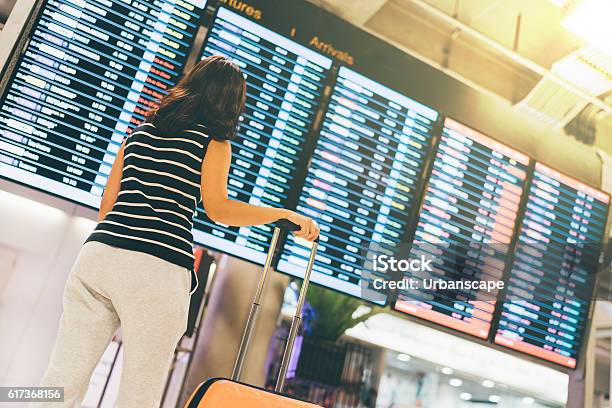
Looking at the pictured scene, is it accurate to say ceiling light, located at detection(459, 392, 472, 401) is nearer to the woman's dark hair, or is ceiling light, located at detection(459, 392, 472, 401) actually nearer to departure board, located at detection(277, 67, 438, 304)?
departure board, located at detection(277, 67, 438, 304)

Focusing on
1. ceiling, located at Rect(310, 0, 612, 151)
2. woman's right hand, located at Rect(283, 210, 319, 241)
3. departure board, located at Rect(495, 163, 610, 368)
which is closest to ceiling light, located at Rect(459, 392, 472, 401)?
departure board, located at Rect(495, 163, 610, 368)

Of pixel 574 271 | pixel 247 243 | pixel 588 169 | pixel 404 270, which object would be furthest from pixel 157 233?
pixel 588 169

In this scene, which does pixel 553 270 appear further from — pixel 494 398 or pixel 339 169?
pixel 494 398

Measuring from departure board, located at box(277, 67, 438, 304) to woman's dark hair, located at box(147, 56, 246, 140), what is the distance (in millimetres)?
1201

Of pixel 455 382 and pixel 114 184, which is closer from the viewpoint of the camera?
pixel 114 184

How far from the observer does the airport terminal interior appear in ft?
8.11

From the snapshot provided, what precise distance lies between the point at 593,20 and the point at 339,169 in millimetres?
1783

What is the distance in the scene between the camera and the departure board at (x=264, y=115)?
2776 mm

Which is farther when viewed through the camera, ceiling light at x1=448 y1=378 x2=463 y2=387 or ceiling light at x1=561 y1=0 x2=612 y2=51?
ceiling light at x1=448 y1=378 x2=463 y2=387

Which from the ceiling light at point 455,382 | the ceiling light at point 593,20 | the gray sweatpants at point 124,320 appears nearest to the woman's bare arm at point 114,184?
the gray sweatpants at point 124,320

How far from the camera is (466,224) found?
3.41m

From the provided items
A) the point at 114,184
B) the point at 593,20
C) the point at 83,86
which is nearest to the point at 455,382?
the point at 593,20

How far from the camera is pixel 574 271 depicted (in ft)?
12.1

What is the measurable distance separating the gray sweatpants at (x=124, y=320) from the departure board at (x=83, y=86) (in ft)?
3.41
